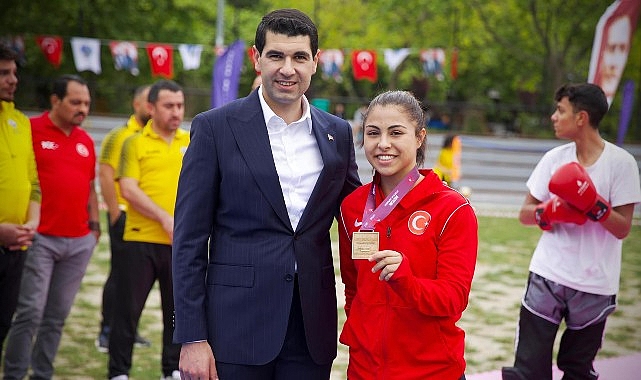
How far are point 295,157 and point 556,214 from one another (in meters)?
1.82

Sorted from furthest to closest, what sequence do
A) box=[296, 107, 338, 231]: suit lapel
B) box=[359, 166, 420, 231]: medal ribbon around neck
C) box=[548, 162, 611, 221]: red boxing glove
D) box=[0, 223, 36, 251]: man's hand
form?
box=[0, 223, 36, 251]: man's hand < box=[548, 162, 611, 221]: red boxing glove < box=[296, 107, 338, 231]: suit lapel < box=[359, 166, 420, 231]: medal ribbon around neck

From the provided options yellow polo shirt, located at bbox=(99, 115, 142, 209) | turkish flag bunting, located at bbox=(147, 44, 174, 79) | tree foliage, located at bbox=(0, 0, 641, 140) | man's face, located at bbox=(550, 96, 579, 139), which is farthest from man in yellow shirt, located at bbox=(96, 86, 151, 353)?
tree foliage, located at bbox=(0, 0, 641, 140)

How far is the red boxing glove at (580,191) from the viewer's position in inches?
153

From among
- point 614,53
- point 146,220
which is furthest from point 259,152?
point 614,53

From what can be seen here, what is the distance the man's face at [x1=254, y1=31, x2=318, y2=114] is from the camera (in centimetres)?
276

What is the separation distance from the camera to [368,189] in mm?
2867

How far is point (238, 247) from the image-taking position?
2.76m

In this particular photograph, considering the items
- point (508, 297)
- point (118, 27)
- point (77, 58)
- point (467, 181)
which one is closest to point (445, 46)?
point (467, 181)

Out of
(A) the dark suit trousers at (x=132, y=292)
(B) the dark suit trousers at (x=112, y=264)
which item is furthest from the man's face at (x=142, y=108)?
(A) the dark suit trousers at (x=132, y=292)

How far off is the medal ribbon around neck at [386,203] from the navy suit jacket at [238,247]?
19 cm

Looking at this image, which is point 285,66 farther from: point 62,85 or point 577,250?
point 62,85

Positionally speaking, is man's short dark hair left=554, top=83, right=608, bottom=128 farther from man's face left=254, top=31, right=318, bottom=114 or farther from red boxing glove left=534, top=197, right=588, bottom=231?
man's face left=254, top=31, right=318, bottom=114

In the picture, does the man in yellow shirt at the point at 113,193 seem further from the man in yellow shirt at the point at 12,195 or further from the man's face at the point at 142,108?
the man in yellow shirt at the point at 12,195

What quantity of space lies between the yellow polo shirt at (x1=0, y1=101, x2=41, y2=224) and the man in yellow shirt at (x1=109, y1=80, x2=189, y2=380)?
691 millimetres
